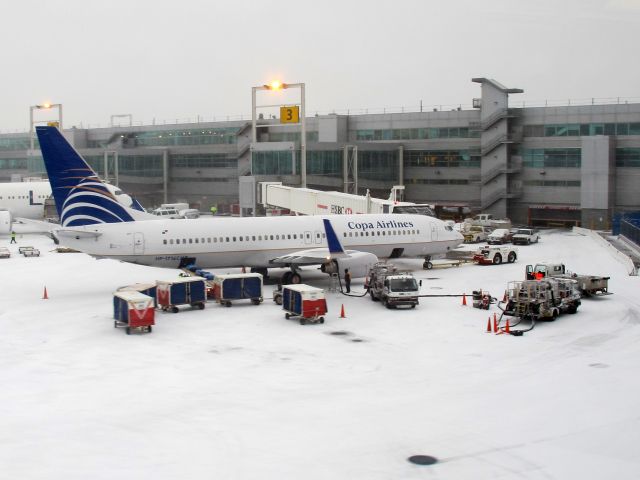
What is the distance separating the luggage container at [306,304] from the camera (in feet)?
120

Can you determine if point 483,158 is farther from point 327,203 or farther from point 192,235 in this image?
point 192,235

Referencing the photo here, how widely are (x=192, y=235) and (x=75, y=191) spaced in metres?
7.46

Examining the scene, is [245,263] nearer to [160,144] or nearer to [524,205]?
[524,205]

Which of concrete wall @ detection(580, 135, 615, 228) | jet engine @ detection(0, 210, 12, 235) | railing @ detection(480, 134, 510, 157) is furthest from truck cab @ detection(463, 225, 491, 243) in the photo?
jet engine @ detection(0, 210, 12, 235)

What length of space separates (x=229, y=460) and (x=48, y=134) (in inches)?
1193

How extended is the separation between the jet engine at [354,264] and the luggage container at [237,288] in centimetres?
599

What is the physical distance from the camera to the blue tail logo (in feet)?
147

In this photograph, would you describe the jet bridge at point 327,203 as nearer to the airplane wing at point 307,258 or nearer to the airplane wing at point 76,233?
the airplane wing at point 307,258

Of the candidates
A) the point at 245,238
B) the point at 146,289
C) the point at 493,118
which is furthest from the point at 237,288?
the point at 493,118

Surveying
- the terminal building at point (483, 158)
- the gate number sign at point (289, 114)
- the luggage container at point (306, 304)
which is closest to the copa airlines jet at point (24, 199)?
the terminal building at point (483, 158)

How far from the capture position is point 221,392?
25.8 m

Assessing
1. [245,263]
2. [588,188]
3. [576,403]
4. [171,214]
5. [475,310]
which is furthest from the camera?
[171,214]

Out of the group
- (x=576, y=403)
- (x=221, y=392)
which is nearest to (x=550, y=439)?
(x=576, y=403)

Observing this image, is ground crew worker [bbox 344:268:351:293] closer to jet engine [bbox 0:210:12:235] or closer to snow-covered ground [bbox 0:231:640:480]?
snow-covered ground [bbox 0:231:640:480]
